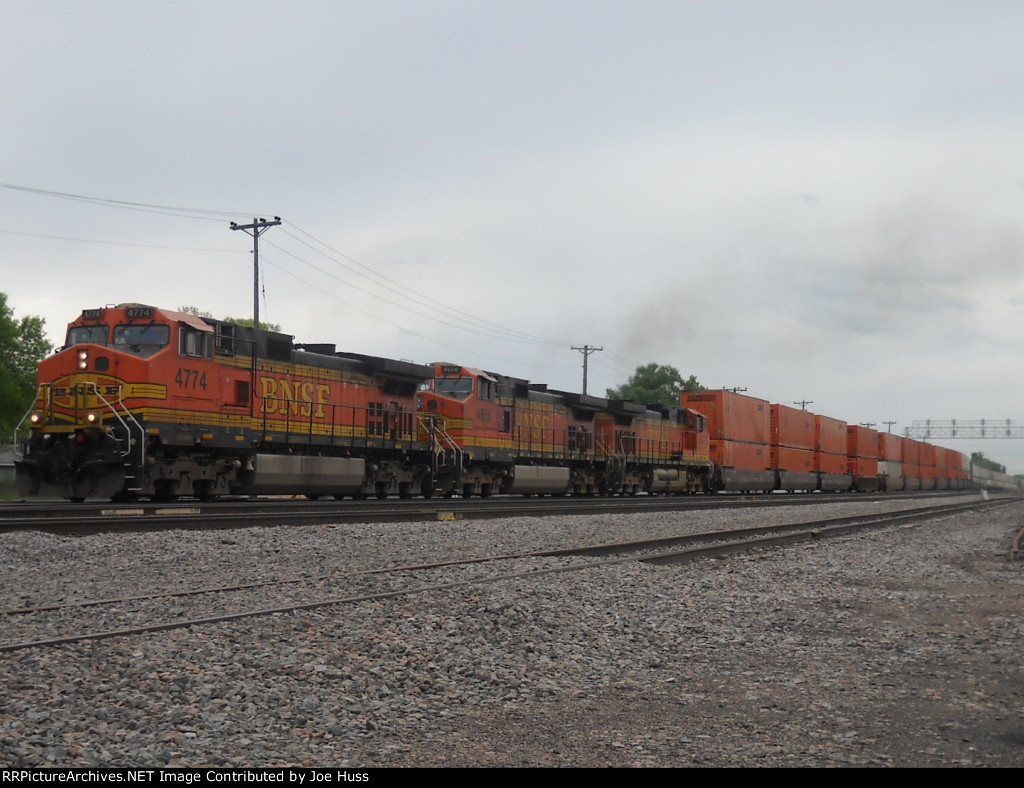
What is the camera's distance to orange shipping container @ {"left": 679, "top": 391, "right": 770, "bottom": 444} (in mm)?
38500

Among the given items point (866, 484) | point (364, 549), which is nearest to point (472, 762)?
point (364, 549)

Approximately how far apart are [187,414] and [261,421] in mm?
2141

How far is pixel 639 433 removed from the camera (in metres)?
34.4

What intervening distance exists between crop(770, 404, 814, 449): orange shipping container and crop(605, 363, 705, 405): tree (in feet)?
152

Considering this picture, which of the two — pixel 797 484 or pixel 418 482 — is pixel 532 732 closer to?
pixel 418 482

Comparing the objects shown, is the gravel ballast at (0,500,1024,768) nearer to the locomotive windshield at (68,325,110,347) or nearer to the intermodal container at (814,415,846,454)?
the locomotive windshield at (68,325,110,347)

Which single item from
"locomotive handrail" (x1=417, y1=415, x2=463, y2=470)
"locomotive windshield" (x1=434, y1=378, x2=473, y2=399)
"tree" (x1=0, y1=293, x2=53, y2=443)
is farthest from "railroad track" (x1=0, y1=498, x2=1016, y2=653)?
"tree" (x1=0, y1=293, x2=53, y2=443)

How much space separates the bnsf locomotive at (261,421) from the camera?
663 inches

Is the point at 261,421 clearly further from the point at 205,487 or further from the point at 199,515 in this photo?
the point at 199,515

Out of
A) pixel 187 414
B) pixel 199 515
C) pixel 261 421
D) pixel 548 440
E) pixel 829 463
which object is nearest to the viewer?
pixel 199 515

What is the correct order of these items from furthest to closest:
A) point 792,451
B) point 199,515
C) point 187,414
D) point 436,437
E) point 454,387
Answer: point 792,451 < point 454,387 < point 436,437 < point 187,414 < point 199,515

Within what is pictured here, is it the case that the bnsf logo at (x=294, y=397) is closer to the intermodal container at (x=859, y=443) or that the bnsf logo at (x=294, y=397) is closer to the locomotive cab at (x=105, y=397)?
the locomotive cab at (x=105, y=397)

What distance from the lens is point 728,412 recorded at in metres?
38.5

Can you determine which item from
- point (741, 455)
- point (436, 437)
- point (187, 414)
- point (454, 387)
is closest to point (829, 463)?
point (741, 455)
